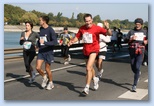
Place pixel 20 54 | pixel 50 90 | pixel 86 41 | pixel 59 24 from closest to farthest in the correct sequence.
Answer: pixel 86 41 → pixel 50 90 → pixel 59 24 → pixel 20 54

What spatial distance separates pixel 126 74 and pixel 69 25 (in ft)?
12.3

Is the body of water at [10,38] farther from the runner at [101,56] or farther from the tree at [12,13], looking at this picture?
the runner at [101,56]

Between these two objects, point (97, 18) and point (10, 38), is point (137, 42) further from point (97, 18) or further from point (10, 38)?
point (10, 38)

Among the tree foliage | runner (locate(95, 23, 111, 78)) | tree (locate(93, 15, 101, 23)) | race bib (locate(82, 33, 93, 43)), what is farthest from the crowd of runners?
runner (locate(95, 23, 111, 78))

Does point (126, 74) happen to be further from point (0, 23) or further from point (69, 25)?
point (0, 23)

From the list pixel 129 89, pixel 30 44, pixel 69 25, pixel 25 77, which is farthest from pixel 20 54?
pixel 129 89

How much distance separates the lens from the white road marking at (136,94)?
7.28 meters


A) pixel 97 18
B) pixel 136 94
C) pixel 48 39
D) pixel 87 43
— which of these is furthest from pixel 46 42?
pixel 136 94

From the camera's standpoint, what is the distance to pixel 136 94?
759 cm

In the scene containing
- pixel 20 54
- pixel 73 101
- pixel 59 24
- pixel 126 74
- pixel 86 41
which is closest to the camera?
pixel 73 101

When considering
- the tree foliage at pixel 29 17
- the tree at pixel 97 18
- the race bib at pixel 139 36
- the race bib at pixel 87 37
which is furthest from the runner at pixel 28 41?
the race bib at pixel 139 36

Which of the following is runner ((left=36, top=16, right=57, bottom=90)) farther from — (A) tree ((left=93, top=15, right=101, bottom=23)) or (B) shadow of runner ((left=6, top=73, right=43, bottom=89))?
(A) tree ((left=93, top=15, right=101, bottom=23))

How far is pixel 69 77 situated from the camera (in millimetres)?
10125

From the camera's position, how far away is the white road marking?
23.9ft
